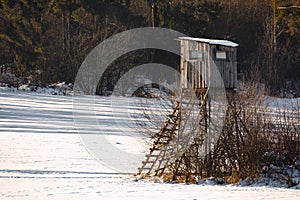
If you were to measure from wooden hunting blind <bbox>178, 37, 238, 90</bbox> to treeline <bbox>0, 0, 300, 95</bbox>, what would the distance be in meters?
20.0

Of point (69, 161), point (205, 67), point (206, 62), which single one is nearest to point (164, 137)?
point (205, 67)

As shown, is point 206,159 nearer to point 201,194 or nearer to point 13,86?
point 201,194

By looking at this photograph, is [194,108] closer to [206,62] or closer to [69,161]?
[206,62]

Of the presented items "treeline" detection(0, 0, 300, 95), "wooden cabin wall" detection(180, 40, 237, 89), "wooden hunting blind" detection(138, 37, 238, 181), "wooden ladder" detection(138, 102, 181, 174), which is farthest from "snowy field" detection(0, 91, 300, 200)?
"treeline" detection(0, 0, 300, 95)

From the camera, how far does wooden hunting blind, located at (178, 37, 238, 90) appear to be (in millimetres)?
15766

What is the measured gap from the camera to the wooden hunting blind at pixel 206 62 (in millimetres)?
15766

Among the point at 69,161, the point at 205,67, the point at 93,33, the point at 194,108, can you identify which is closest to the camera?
the point at 205,67

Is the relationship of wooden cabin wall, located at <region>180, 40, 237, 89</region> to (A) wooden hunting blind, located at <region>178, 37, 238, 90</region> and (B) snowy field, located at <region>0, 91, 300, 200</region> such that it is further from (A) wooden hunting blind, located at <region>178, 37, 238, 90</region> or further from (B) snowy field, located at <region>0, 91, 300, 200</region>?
(B) snowy field, located at <region>0, 91, 300, 200</region>

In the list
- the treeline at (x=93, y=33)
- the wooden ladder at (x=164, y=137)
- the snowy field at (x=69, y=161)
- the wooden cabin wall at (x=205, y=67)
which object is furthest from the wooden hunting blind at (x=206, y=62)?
the treeline at (x=93, y=33)

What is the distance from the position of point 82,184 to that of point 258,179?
16.1 ft

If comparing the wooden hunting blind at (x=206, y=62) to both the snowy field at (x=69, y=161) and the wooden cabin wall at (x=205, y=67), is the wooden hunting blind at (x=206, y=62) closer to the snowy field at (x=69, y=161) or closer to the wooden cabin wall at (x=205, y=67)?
the wooden cabin wall at (x=205, y=67)

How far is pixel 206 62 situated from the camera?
15797 mm

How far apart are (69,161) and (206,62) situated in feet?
19.6

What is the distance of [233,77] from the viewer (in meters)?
16.1
